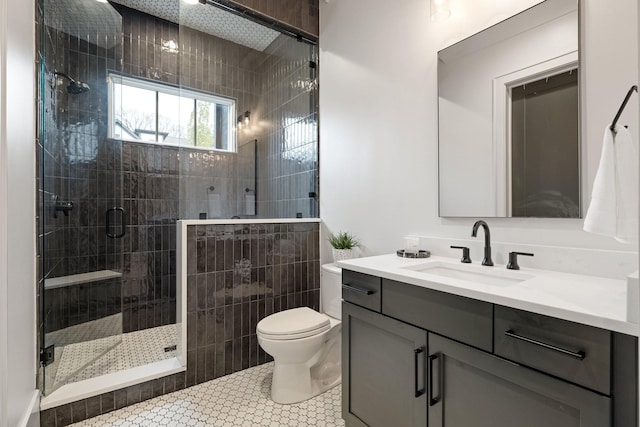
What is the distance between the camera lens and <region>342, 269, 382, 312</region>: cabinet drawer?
1.33 metres

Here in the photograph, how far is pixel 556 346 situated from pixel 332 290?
1.49m

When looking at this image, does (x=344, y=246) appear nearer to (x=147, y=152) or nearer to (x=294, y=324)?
(x=294, y=324)

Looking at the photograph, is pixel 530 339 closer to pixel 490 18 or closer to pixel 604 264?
pixel 604 264

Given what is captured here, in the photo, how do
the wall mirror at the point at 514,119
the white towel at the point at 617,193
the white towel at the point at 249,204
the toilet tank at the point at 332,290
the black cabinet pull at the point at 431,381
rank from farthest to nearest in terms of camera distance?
the white towel at the point at 249,204, the toilet tank at the point at 332,290, the wall mirror at the point at 514,119, the black cabinet pull at the point at 431,381, the white towel at the point at 617,193

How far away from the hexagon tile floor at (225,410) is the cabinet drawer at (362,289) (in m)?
0.72

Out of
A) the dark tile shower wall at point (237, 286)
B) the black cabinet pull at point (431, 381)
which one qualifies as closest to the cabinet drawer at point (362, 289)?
the black cabinet pull at point (431, 381)

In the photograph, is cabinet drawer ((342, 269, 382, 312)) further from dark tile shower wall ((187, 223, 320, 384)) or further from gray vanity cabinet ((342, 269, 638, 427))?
dark tile shower wall ((187, 223, 320, 384))

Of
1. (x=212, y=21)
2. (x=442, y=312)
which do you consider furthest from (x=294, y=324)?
(x=212, y=21)

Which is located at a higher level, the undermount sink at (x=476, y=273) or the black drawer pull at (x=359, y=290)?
the undermount sink at (x=476, y=273)

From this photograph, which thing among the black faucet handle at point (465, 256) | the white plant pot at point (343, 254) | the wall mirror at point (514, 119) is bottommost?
the white plant pot at point (343, 254)

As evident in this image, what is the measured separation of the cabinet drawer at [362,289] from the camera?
1.33 m

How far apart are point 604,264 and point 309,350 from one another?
144cm

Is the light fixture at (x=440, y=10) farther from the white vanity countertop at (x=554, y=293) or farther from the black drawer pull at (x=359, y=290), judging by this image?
the black drawer pull at (x=359, y=290)

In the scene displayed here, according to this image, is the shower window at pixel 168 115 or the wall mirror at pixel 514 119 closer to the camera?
the wall mirror at pixel 514 119
